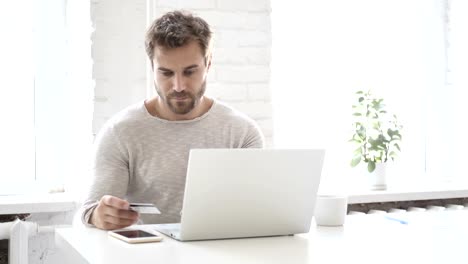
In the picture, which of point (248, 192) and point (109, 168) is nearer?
point (248, 192)

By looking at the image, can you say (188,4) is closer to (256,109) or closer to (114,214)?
(256,109)

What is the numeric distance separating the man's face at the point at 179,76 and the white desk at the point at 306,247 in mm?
613

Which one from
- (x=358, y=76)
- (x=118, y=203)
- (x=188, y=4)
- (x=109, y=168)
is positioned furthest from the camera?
(x=358, y=76)

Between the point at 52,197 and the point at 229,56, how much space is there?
945 mm

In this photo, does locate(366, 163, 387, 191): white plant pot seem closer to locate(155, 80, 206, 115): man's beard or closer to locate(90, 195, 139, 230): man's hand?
locate(155, 80, 206, 115): man's beard

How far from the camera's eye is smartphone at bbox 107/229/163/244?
1.52 m

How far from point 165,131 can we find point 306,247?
2.79 ft

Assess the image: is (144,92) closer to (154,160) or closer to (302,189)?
(154,160)

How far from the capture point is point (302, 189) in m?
1.62

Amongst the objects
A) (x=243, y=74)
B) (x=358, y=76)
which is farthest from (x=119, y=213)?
(x=358, y=76)

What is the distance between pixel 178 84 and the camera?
2174 mm

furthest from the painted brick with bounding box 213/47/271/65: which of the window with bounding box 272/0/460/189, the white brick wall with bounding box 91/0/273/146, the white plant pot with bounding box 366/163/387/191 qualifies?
the white plant pot with bounding box 366/163/387/191

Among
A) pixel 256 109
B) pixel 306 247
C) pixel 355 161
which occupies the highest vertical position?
pixel 256 109

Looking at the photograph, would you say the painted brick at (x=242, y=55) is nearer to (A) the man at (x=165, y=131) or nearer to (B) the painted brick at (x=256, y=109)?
(B) the painted brick at (x=256, y=109)
